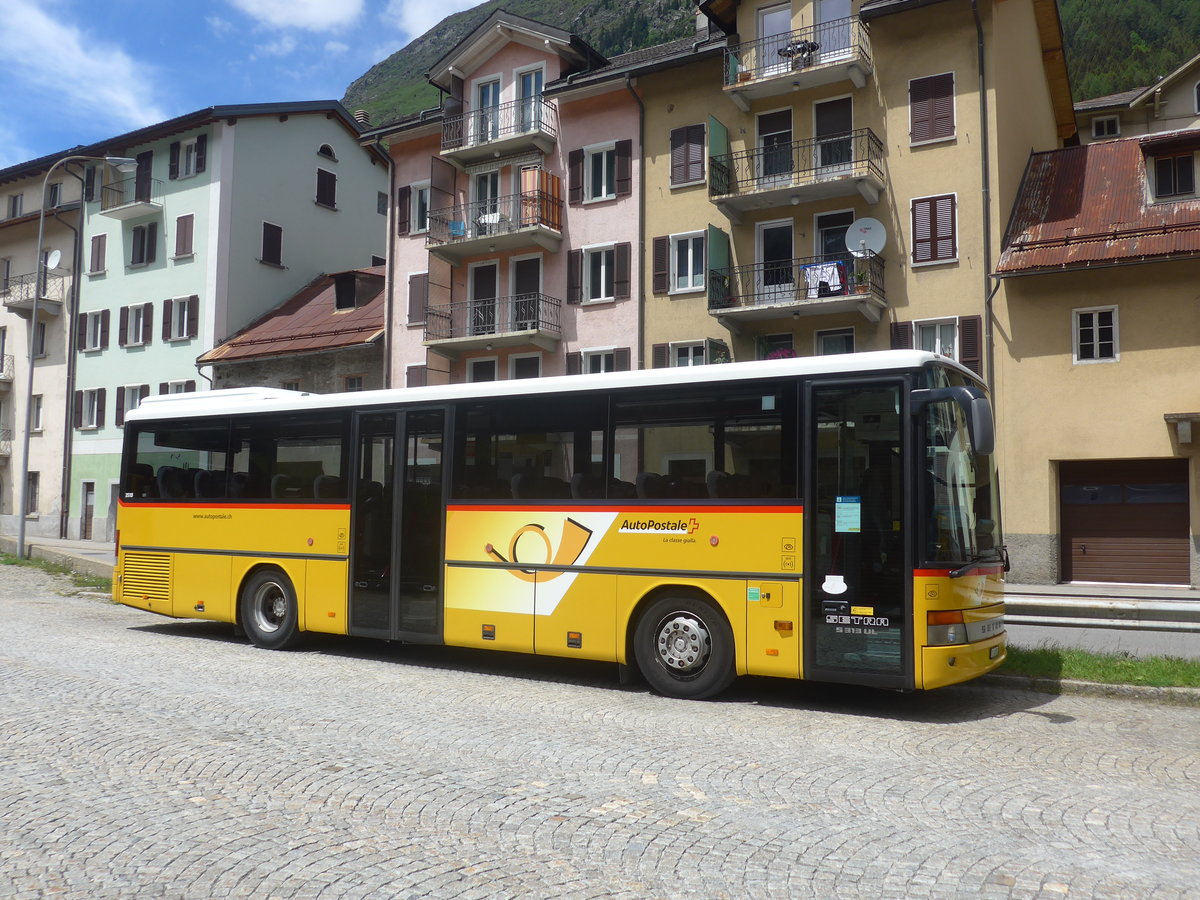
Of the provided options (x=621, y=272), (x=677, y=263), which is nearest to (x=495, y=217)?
(x=621, y=272)

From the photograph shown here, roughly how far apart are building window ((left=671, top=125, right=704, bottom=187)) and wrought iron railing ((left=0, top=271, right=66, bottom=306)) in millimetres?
29282

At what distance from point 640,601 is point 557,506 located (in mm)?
1357

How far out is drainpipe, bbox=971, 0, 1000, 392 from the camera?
2464cm

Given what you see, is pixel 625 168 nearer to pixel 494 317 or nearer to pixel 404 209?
pixel 494 317

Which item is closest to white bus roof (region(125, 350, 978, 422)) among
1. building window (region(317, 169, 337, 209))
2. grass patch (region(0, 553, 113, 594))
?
grass patch (region(0, 553, 113, 594))

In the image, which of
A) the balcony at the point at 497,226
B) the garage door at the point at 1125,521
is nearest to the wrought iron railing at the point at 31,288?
the balcony at the point at 497,226

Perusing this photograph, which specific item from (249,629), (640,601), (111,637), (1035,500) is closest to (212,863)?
(640,601)

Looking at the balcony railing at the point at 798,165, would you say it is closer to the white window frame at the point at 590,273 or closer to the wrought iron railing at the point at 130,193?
the white window frame at the point at 590,273

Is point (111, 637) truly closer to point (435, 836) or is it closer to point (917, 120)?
point (435, 836)

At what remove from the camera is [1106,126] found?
191 ft

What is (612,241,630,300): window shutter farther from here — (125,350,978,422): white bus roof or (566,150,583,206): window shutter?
(125,350,978,422): white bus roof

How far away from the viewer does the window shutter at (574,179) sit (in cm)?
3123

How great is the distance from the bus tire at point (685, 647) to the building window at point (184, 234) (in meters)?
35.1

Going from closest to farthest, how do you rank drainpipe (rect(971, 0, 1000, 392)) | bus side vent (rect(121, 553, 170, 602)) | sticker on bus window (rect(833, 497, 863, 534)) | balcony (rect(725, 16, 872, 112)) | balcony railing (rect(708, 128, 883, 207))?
sticker on bus window (rect(833, 497, 863, 534))
bus side vent (rect(121, 553, 170, 602))
drainpipe (rect(971, 0, 1000, 392))
balcony railing (rect(708, 128, 883, 207))
balcony (rect(725, 16, 872, 112))
